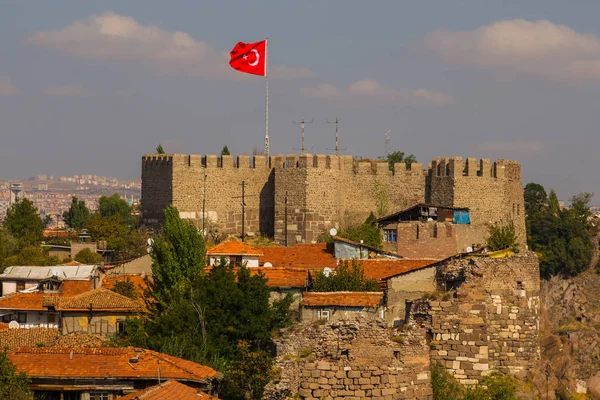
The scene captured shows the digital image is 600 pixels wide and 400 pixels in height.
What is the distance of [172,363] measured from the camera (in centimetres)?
1759

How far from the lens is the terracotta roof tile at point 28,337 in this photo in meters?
22.3

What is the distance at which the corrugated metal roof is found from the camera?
35375 millimetres

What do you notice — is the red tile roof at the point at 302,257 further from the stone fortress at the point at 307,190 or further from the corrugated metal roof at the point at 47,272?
the stone fortress at the point at 307,190

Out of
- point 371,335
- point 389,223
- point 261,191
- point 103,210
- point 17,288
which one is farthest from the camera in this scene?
point 103,210

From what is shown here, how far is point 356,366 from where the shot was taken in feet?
51.1

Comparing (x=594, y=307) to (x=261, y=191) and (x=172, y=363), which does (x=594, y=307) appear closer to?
(x=261, y=191)

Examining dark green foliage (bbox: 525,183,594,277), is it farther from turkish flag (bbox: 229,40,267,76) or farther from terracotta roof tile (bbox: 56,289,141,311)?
terracotta roof tile (bbox: 56,289,141,311)

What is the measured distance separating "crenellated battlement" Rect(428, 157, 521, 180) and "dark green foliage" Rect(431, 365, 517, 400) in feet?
→ 101

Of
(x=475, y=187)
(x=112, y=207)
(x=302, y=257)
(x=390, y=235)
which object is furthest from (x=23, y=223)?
(x=112, y=207)

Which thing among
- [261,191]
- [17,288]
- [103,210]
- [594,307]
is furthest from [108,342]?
[103,210]

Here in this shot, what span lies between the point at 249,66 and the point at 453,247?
17823 mm

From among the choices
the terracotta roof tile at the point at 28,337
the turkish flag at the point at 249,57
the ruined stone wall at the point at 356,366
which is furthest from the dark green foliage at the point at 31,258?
the ruined stone wall at the point at 356,366

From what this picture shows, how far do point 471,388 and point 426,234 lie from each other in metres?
18.2

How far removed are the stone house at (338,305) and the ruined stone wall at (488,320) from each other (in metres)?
1.97
